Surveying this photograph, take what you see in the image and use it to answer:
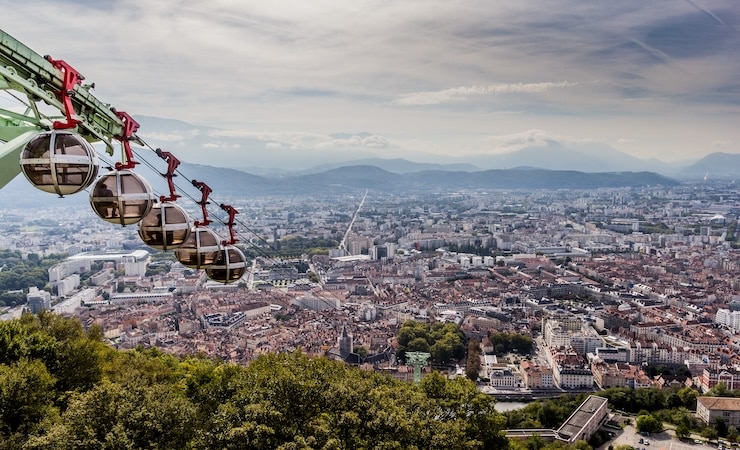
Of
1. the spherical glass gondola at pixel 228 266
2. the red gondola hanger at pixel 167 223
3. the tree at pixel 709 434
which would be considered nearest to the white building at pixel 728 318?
→ the tree at pixel 709 434

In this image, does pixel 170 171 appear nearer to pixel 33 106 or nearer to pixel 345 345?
pixel 33 106

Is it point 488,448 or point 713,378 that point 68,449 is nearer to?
Result: point 488,448

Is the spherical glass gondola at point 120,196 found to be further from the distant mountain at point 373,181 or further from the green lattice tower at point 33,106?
the distant mountain at point 373,181

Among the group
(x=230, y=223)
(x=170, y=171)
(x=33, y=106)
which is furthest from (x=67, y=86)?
(x=230, y=223)

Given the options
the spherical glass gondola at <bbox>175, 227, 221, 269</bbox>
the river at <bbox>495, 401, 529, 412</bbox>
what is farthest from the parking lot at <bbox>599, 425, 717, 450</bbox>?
the spherical glass gondola at <bbox>175, 227, 221, 269</bbox>

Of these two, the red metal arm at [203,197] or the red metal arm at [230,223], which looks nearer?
the red metal arm at [203,197]

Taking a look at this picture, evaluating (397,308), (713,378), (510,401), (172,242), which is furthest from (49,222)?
(172,242)

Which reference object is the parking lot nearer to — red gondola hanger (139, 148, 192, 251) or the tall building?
the tall building
